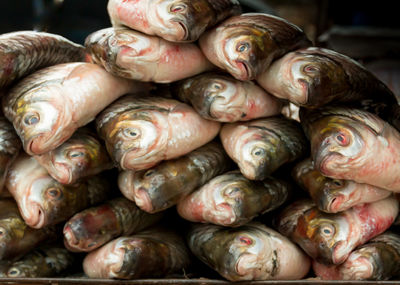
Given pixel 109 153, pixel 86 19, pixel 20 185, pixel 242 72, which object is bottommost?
pixel 86 19

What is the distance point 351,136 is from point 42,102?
1.23m

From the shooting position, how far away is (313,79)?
7.01ft

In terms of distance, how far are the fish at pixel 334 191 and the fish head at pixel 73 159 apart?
866mm

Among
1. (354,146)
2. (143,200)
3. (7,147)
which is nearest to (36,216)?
(7,147)

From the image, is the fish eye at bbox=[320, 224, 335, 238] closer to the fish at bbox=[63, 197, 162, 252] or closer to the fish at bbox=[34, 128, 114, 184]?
the fish at bbox=[63, 197, 162, 252]

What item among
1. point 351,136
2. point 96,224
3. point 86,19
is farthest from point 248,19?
point 86,19

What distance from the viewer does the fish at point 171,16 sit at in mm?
2176

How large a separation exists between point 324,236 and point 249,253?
305 millimetres

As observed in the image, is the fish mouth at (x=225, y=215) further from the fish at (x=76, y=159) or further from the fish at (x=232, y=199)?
the fish at (x=76, y=159)

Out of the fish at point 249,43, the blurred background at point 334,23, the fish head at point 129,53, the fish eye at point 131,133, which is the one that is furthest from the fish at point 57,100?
the blurred background at point 334,23

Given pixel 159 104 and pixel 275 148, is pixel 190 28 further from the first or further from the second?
pixel 275 148

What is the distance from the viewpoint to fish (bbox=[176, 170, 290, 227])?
2182 mm

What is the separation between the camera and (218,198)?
2.21 metres

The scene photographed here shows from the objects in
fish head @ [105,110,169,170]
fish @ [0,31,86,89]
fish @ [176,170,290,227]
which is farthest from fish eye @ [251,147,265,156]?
fish @ [0,31,86,89]
